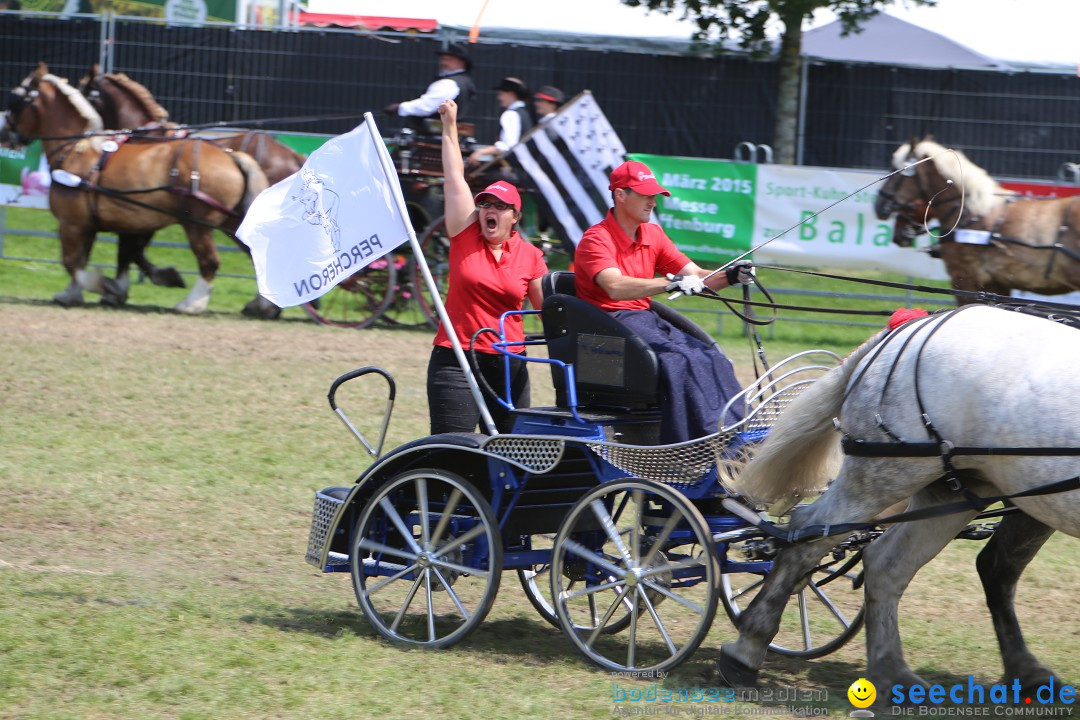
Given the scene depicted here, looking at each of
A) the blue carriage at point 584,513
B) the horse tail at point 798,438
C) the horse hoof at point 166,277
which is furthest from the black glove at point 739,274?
the horse hoof at point 166,277

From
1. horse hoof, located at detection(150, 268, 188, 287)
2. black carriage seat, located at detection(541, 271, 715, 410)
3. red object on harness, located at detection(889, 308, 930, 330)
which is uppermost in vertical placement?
red object on harness, located at detection(889, 308, 930, 330)

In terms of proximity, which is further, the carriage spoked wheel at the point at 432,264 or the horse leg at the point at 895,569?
the carriage spoked wheel at the point at 432,264

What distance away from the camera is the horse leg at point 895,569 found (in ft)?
14.7

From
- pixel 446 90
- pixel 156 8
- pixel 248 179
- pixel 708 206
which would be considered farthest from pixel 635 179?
pixel 156 8

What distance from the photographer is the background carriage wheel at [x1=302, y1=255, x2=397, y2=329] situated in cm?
1270

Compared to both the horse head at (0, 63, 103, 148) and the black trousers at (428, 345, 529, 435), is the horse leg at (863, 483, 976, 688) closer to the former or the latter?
the black trousers at (428, 345, 529, 435)

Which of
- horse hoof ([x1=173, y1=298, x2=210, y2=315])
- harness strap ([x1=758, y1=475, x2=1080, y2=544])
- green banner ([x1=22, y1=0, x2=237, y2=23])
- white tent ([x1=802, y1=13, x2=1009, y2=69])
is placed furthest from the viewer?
green banner ([x1=22, y1=0, x2=237, y2=23])

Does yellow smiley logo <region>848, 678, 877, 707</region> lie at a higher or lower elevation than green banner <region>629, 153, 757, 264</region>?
lower

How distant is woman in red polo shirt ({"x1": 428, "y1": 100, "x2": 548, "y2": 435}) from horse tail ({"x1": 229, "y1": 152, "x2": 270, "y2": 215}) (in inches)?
292

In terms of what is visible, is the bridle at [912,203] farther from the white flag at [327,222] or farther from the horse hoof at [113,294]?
the horse hoof at [113,294]

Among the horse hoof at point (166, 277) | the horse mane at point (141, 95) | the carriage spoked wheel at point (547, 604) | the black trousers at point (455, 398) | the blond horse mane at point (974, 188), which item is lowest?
the carriage spoked wheel at point (547, 604)

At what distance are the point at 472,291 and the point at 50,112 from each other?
9.14 meters

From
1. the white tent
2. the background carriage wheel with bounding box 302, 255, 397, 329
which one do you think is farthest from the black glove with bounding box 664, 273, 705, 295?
the white tent

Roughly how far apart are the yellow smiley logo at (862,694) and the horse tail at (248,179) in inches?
366
